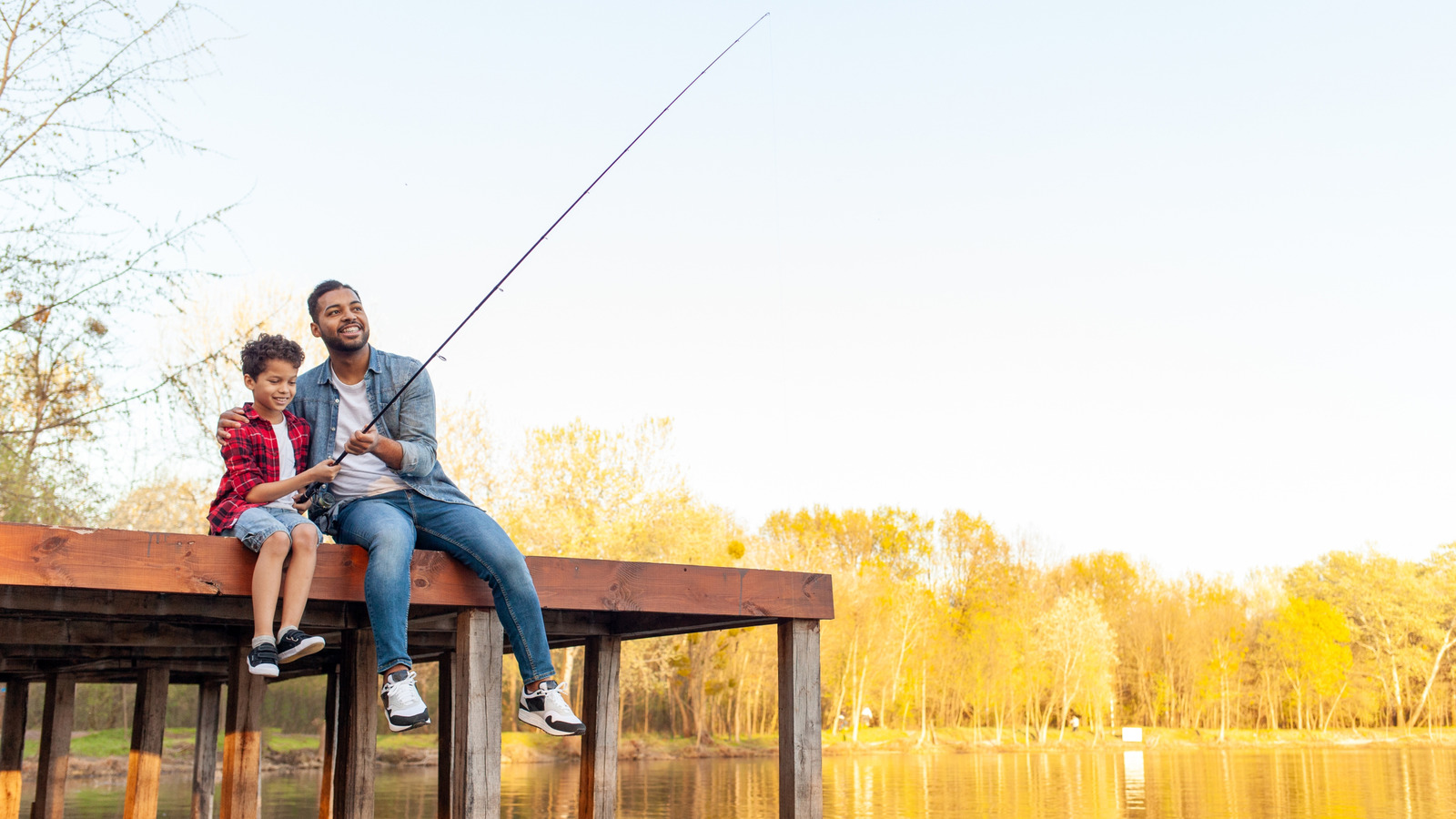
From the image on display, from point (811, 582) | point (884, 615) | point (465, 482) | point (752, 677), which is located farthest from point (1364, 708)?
point (811, 582)

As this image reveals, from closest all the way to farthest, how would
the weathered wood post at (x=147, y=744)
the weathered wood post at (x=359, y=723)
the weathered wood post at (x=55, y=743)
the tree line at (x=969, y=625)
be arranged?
the weathered wood post at (x=359, y=723), the weathered wood post at (x=147, y=744), the weathered wood post at (x=55, y=743), the tree line at (x=969, y=625)

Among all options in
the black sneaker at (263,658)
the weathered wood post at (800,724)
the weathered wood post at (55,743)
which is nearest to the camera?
the black sneaker at (263,658)

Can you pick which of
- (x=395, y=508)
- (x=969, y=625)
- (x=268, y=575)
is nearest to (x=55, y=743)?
(x=395, y=508)

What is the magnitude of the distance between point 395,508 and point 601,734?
7.51ft

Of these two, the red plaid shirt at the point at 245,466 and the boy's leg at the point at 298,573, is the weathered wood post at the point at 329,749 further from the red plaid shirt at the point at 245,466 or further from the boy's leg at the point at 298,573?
the boy's leg at the point at 298,573

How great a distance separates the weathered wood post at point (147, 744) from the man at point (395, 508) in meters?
5.87

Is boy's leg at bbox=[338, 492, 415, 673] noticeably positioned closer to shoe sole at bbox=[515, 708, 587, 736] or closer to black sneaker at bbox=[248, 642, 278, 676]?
black sneaker at bbox=[248, 642, 278, 676]

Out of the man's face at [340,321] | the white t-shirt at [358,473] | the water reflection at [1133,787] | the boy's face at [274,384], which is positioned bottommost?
the water reflection at [1133,787]

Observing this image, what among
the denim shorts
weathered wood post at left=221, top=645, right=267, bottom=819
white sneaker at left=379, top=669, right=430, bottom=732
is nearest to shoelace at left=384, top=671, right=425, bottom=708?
white sneaker at left=379, top=669, right=430, bottom=732

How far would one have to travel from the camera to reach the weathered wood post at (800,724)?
511 centimetres

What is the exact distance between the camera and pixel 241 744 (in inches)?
263

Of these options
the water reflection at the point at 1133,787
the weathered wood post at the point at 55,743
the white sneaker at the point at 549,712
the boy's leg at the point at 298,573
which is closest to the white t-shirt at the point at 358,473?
the boy's leg at the point at 298,573

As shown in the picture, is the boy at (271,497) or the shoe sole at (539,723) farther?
the shoe sole at (539,723)

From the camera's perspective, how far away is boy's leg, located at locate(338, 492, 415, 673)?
4129 mm
